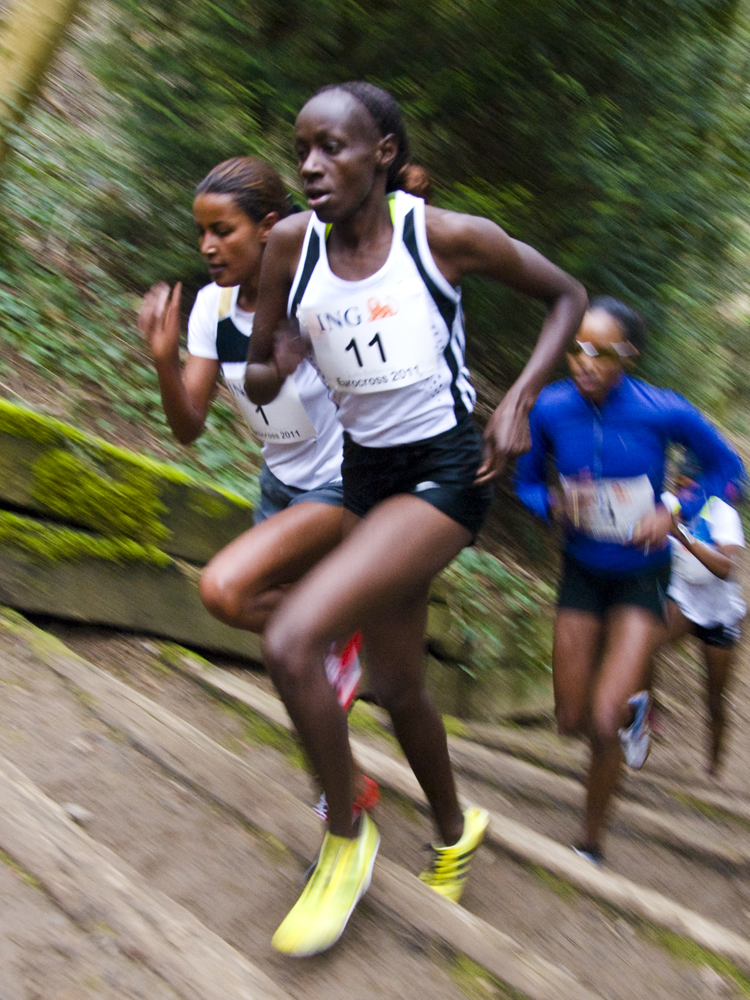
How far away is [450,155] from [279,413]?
3.70 meters

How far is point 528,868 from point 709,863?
96 cm

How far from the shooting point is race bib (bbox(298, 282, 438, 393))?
98.4 inches

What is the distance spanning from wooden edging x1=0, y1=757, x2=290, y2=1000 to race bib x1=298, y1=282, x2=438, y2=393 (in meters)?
1.31

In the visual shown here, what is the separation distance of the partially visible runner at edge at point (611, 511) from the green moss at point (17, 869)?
6.35ft

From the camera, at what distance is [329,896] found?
2.43 m

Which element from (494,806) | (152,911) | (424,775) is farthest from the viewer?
(494,806)

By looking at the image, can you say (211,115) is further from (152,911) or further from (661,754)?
(152,911)

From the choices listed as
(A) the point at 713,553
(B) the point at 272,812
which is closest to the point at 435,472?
(B) the point at 272,812

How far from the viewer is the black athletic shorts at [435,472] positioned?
102 inches

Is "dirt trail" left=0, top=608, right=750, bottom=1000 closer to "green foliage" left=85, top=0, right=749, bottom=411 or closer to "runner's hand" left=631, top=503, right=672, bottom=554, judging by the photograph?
"runner's hand" left=631, top=503, right=672, bottom=554

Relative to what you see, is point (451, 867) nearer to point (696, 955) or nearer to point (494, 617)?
point (696, 955)

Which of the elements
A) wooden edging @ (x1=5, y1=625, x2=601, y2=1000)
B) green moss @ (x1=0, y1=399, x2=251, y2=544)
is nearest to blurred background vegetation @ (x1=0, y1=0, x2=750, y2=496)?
green moss @ (x1=0, y1=399, x2=251, y2=544)

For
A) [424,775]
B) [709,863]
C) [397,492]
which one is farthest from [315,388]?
[709,863]

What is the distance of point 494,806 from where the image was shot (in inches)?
169
